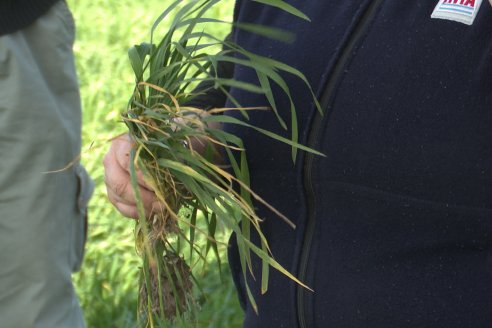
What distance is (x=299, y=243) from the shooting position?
4.36ft

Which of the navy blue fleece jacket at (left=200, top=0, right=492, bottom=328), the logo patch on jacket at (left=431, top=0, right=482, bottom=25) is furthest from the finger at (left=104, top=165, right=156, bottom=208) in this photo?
the logo patch on jacket at (left=431, top=0, right=482, bottom=25)

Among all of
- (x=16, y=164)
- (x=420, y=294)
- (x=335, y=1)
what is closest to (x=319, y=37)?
(x=335, y=1)

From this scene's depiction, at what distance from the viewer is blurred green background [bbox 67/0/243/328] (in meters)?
2.74

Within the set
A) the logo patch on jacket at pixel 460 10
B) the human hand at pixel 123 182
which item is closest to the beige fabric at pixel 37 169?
the human hand at pixel 123 182

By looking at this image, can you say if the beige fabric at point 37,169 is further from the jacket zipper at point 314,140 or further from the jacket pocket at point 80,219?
the jacket zipper at point 314,140

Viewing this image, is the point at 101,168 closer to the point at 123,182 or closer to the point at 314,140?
the point at 123,182

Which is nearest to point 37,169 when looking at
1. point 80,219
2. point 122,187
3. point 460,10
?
point 80,219

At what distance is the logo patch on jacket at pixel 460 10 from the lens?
1.17m

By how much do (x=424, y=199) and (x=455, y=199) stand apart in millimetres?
42

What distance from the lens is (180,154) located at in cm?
126

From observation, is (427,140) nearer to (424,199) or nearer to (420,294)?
(424,199)

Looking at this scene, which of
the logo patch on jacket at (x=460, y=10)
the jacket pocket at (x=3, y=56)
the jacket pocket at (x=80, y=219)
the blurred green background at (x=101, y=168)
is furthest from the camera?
the blurred green background at (x=101, y=168)

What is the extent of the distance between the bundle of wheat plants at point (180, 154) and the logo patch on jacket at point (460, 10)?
0.19 metres

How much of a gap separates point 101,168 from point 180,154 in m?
2.44
